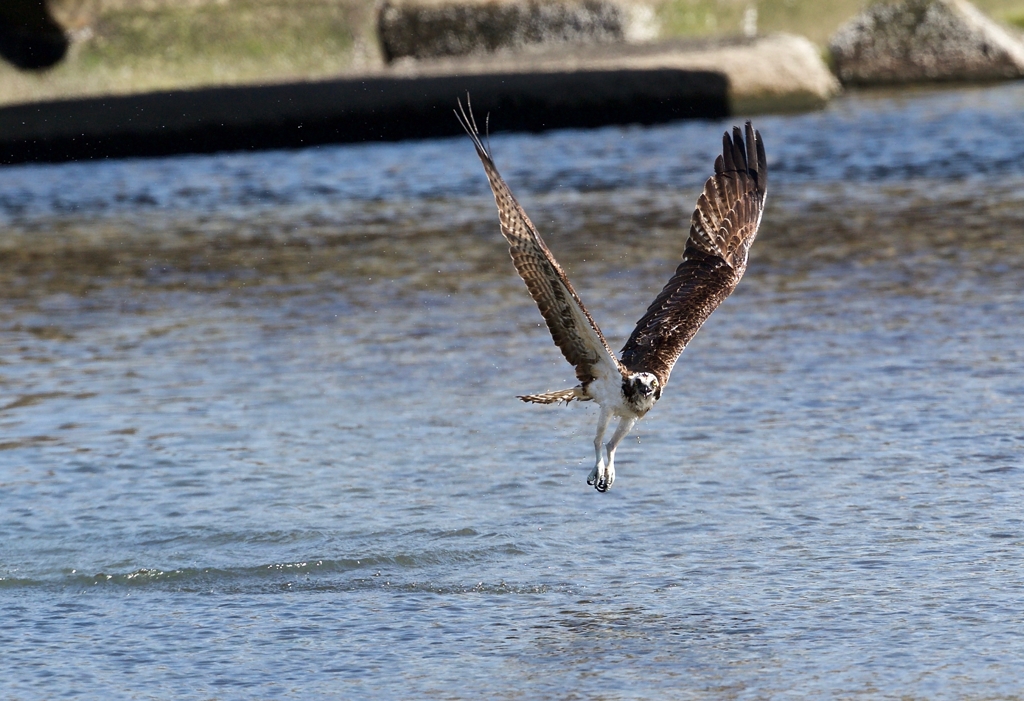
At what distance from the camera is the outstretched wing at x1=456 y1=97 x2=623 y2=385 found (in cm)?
595

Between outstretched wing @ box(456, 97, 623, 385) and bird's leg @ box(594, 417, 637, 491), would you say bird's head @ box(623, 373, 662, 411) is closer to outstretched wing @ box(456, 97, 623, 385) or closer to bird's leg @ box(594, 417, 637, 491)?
outstretched wing @ box(456, 97, 623, 385)

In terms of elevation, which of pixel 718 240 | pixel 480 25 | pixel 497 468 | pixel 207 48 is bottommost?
pixel 497 468

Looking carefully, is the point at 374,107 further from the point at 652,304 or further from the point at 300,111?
the point at 652,304

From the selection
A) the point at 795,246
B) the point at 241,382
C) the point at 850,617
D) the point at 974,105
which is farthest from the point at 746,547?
the point at 974,105

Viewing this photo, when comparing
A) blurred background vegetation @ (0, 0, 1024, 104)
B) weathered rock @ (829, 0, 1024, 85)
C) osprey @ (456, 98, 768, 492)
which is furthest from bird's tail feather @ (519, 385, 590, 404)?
weathered rock @ (829, 0, 1024, 85)

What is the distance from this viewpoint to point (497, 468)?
8.38 m

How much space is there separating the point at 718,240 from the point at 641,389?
176cm

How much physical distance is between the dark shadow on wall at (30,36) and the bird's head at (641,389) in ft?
58.0

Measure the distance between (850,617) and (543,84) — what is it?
49.3 feet

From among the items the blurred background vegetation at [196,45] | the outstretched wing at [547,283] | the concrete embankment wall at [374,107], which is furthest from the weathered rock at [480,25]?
the outstretched wing at [547,283]

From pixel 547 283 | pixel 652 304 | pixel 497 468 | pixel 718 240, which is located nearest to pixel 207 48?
pixel 497 468

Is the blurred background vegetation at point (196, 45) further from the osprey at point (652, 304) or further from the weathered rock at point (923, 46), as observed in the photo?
the osprey at point (652, 304)

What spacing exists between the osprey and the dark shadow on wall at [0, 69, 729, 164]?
12302mm

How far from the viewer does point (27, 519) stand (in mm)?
7855
